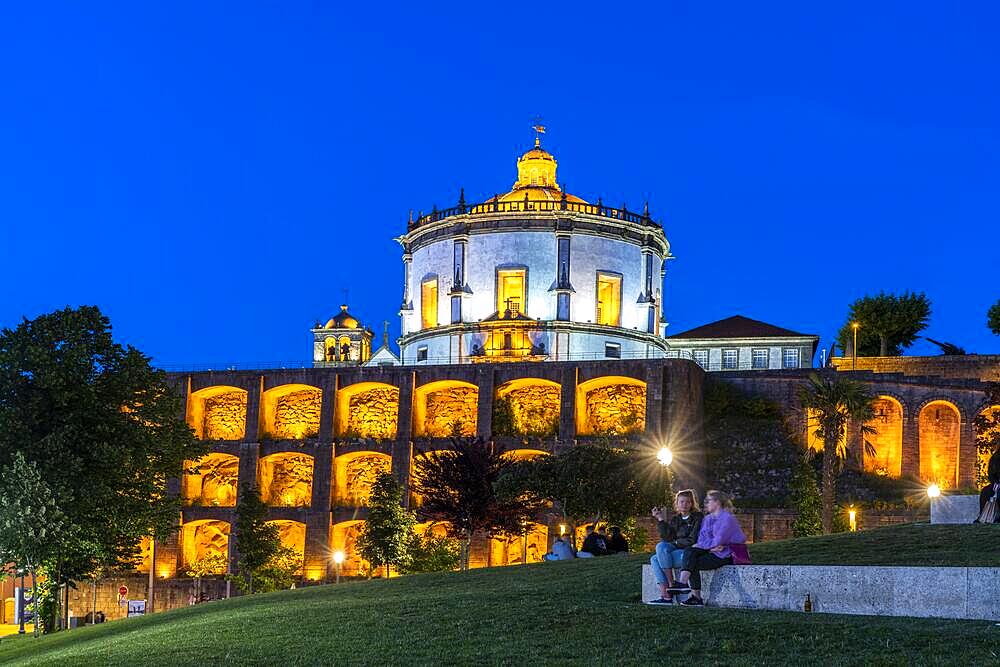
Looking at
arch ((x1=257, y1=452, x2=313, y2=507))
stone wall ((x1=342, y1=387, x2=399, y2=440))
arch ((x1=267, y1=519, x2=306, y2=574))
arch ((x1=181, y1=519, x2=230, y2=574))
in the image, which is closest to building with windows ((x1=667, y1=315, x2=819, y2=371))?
stone wall ((x1=342, y1=387, x2=399, y2=440))

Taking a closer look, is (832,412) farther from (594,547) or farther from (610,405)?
(594,547)

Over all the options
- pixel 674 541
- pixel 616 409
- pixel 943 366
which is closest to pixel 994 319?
pixel 943 366

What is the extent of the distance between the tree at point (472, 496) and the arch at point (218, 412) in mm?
21410

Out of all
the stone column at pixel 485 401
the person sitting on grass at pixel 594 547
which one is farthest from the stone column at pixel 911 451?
the person sitting on grass at pixel 594 547

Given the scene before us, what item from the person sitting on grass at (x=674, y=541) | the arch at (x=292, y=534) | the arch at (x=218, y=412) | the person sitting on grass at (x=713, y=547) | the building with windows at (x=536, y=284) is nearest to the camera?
the person sitting on grass at (x=713, y=547)

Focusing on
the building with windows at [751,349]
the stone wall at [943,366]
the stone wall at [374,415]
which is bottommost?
the stone wall at [374,415]

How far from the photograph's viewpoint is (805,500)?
186ft

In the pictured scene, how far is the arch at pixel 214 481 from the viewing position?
6638 cm

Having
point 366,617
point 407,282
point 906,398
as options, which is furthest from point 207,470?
point 366,617

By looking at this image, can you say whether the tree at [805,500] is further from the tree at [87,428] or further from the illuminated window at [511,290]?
the tree at [87,428]

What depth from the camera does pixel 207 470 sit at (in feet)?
220

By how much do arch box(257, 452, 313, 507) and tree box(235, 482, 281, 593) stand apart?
623 centimetres

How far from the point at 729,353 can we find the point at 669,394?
2565 cm

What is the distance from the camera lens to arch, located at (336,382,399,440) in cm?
6650
